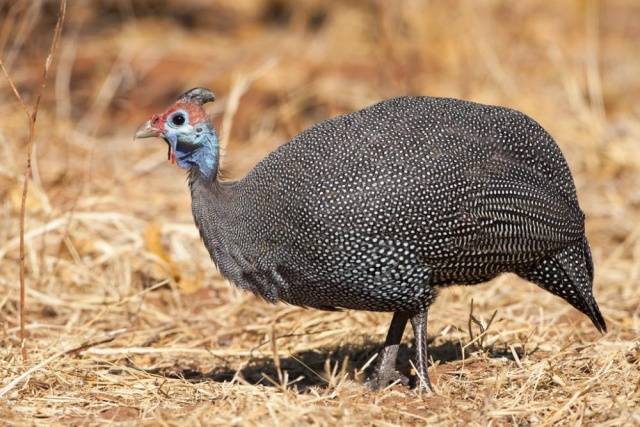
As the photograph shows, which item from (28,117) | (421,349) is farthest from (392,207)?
(28,117)

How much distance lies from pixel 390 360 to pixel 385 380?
8 centimetres

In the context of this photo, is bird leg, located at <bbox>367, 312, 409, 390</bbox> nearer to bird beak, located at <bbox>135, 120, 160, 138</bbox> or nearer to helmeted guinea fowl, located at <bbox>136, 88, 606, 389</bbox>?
helmeted guinea fowl, located at <bbox>136, 88, 606, 389</bbox>

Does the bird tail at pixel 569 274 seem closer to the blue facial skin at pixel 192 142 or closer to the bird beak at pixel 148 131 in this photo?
the blue facial skin at pixel 192 142

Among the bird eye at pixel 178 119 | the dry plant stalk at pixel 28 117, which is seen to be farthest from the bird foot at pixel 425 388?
the dry plant stalk at pixel 28 117

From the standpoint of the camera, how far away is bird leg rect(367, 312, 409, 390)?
402cm

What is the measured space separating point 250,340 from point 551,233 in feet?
5.09

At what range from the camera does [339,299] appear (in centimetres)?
363

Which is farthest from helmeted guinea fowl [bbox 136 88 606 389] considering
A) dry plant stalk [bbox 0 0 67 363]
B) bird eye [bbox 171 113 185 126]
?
dry plant stalk [bbox 0 0 67 363]

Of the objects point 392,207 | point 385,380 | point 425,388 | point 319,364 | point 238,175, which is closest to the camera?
point 392,207

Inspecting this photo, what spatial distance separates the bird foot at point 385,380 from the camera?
400 cm

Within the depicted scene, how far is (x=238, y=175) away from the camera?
7.14 meters

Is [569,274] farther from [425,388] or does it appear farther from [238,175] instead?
[238,175]

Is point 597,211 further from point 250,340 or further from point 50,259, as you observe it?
point 50,259

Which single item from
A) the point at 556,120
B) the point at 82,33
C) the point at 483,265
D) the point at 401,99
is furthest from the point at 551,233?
the point at 82,33
